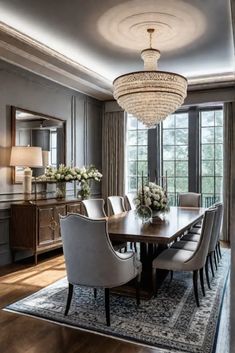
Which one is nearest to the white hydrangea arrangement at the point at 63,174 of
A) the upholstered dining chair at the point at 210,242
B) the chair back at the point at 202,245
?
the upholstered dining chair at the point at 210,242

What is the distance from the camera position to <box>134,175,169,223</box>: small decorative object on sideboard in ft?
12.4

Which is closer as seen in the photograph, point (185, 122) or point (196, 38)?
point (196, 38)

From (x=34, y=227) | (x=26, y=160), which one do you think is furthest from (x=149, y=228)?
(x=26, y=160)

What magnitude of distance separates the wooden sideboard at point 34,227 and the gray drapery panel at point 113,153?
7.68ft

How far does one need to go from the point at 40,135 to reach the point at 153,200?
242 centimetres

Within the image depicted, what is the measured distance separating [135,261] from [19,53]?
10.1 ft

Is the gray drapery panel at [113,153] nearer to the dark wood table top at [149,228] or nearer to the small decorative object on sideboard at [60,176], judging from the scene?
the small decorative object on sideboard at [60,176]

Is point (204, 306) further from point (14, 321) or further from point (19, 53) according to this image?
point (19, 53)

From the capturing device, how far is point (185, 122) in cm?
671

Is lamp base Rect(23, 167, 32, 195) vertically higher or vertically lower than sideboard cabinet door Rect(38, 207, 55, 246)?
higher

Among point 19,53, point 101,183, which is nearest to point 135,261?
point 19,53

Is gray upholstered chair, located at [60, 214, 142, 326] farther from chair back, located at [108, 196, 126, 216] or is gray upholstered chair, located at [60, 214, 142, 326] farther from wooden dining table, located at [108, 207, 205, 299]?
chair back, located at [108, 196, 126, 216]

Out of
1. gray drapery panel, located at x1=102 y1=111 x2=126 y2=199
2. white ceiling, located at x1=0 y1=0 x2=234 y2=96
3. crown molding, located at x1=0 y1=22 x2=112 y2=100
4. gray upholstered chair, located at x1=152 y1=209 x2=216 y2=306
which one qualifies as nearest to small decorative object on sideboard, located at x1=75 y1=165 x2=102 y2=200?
gray drapery panel, located at x1=102 y1=111 x2=126 y2=199

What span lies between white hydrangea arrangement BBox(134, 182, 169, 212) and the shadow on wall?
2049mm
